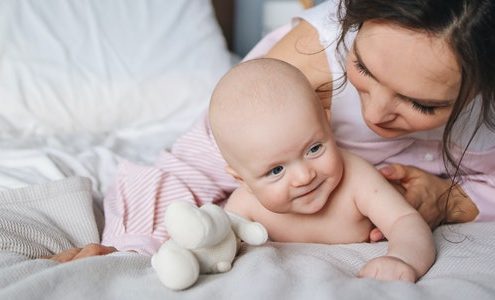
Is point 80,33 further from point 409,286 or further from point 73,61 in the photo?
point 409,286

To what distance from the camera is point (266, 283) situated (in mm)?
751

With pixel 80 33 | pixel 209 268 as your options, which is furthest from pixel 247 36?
pixel 209 268

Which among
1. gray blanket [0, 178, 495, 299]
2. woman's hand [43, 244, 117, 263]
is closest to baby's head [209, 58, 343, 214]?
gray blanket [0, 178, 495, 299]

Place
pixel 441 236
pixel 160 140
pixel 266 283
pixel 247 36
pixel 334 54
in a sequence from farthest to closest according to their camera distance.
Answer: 1. pixel 247 36
2. pixel 160 140
3. pixel 334 54
4. pixel 441 236
5. pixel 266 283

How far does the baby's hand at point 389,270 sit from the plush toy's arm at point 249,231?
15 cm

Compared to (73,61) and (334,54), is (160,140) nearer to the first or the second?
(73,61)

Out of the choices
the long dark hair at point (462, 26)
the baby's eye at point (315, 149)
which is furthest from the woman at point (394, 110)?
the baby's eye at point (315, 149)

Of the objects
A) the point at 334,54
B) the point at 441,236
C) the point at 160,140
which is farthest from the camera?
the point at 160,140

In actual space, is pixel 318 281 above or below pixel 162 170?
above

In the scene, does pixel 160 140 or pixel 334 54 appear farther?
pixel 160 140

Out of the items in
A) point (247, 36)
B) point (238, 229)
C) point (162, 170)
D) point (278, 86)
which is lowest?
point (247, 36)

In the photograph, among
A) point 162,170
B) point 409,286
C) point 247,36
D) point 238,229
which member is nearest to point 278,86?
point 238,229

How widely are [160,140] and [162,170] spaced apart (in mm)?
321

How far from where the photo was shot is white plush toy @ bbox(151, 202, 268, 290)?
2.45 ft
